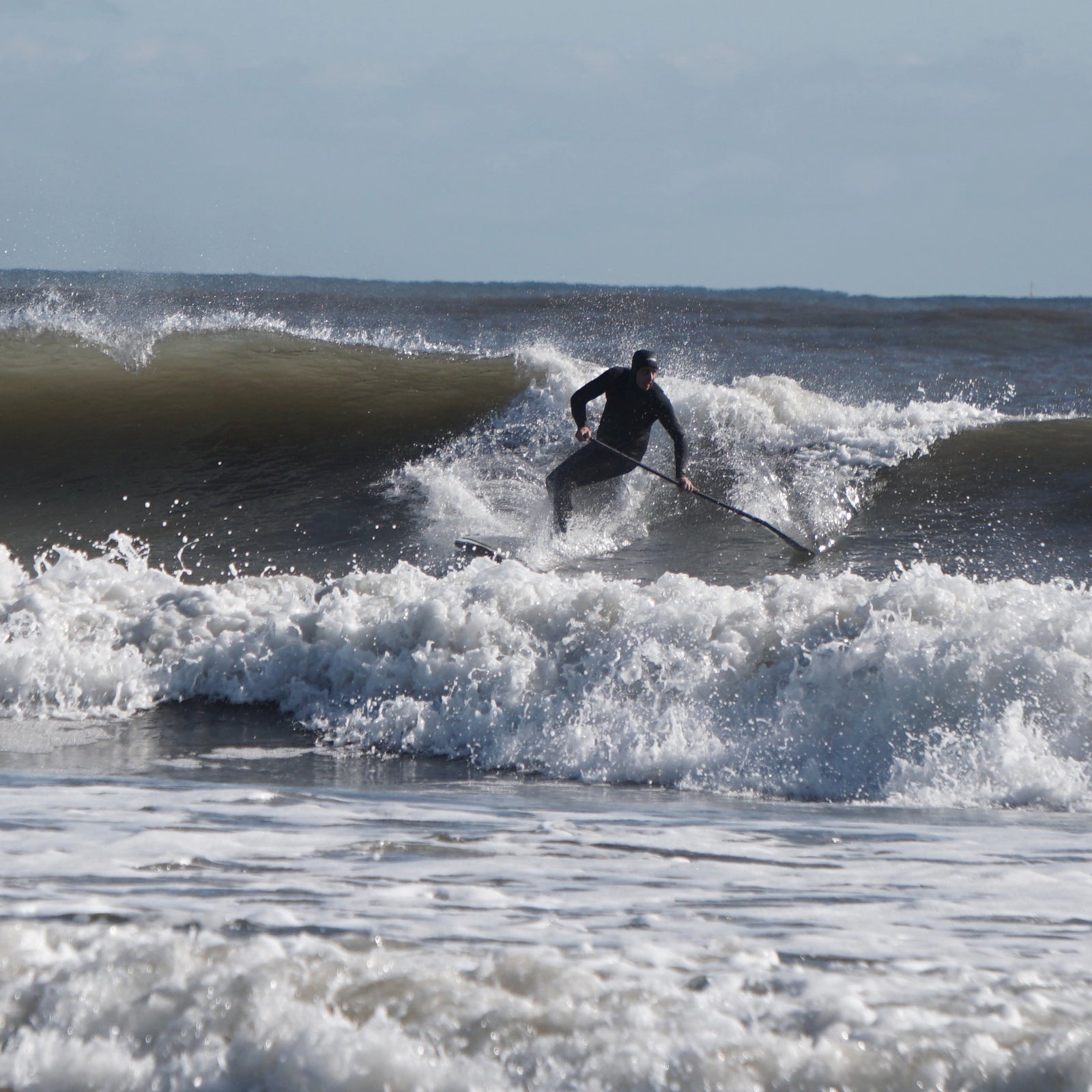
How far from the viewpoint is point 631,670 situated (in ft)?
18.9

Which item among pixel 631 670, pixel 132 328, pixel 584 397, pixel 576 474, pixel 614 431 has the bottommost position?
pixel 631 670

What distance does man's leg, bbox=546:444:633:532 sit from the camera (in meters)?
8.72

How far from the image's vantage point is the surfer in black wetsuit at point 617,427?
27.7ft

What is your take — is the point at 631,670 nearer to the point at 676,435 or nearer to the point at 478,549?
the point at 478,549

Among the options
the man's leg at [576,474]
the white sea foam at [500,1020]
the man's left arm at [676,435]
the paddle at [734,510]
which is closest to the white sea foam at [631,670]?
the man's left arm at [676,435]

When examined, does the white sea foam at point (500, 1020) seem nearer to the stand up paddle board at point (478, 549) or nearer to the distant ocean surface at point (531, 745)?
the distant ocean surface at point (531, 745)

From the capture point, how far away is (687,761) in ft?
16.8

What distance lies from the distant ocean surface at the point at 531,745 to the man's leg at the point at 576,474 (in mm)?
249

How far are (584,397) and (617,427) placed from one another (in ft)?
1.37

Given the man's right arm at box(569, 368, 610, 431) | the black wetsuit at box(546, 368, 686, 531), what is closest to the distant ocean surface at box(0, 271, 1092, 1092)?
the black wetsuit at box(546, 368, 686, 531)

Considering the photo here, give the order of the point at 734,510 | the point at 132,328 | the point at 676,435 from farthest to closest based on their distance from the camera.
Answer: the point at 132,328 < the point at 734,510 < the point at 676,435

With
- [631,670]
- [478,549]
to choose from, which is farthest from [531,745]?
[478,549]

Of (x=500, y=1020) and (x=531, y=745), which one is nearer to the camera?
(x=500, y=1020)

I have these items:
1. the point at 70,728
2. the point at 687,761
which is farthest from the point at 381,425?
the point at 687,761
